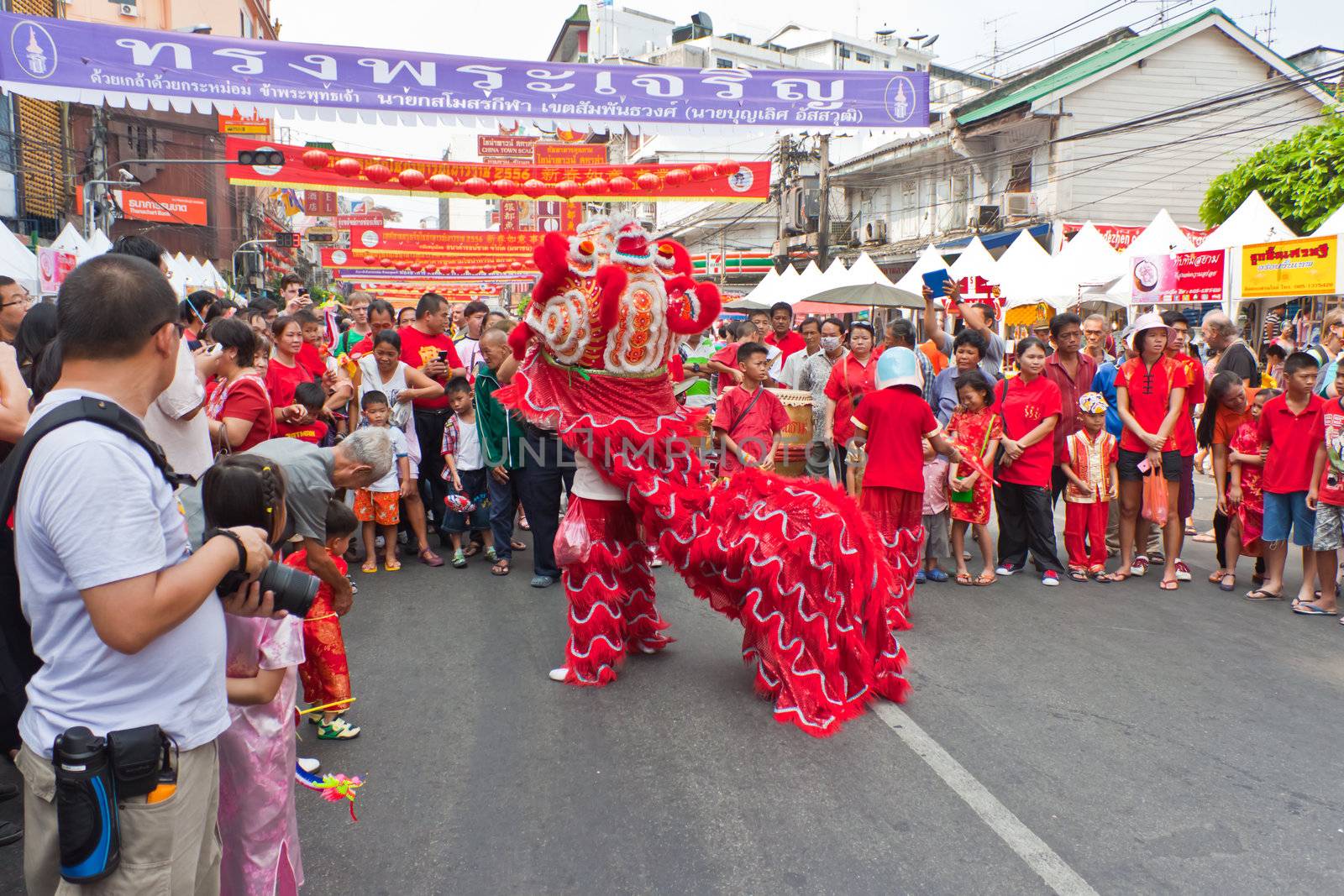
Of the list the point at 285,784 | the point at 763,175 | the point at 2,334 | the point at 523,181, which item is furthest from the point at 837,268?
the point at 285,784

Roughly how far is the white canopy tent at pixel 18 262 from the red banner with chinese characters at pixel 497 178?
7.88ft

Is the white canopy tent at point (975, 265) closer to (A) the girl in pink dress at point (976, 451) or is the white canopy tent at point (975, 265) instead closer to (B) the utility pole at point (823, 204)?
(A) the girl in pink dress at point (976, 451)

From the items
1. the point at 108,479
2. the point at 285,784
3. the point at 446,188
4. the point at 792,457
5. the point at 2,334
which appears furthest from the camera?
the point at 446,188

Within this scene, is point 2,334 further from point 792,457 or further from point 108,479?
point 792,457

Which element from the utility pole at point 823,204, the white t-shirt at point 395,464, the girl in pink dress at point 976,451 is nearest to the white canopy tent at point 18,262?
the white t-shirt at point 395,464

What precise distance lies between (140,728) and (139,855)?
248 mm

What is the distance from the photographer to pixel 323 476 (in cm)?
317

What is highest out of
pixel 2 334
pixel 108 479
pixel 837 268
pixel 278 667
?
pixel 837 268

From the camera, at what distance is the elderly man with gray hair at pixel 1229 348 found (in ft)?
26.2

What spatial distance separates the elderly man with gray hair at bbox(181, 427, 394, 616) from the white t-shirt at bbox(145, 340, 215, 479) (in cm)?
30

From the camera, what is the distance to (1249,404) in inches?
259

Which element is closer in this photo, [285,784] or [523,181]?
[285,784]

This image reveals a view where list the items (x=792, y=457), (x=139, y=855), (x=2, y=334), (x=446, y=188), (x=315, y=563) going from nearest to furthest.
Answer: (x=139, y=855)
(x=315, y=563)
(x=2, y=334)
(x=792, y=457)
(x=446, y=188)

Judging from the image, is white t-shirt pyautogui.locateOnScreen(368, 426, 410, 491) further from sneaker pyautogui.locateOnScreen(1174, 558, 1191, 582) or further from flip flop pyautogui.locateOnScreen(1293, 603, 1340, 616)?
flip flop pyautogui.locateOnScreen(1293, 603, 1340, 616)
